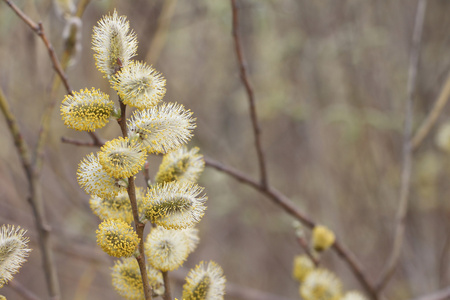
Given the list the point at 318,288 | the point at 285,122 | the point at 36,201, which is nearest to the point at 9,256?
the point at 36,201

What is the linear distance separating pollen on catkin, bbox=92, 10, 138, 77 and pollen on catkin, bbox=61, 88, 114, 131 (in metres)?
0.05

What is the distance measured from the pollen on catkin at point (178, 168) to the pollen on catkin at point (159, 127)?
7 cm

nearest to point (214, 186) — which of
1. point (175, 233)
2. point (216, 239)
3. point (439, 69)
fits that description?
point (216, 239)

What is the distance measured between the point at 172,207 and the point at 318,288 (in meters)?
0.55

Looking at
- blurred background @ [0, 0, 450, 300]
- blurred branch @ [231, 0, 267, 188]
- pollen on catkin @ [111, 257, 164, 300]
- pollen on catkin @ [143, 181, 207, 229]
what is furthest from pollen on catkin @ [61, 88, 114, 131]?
blurred background @ [0, 0, 450, 300]

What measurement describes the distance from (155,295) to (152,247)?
0.24 ft

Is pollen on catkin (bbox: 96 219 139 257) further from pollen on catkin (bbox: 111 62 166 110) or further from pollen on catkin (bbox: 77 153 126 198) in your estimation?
pollen on catkin (bbox: 111 62 166 110)

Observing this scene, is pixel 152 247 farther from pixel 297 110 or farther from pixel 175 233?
pixel 297 110

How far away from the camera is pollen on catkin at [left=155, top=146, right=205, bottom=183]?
713 millimetres

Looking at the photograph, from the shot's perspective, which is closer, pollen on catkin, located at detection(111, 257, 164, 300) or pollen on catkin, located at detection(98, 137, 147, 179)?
pollen on catkin, located at detection(98, 137, 147, 179)

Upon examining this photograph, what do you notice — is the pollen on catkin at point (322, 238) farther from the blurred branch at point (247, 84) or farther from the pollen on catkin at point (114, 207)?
the pollen on catkin at point (114, 207)

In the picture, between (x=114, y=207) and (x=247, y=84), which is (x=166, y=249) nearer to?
(x=114, y=207)

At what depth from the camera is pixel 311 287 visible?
101 cm

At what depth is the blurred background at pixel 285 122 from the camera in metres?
2.04
